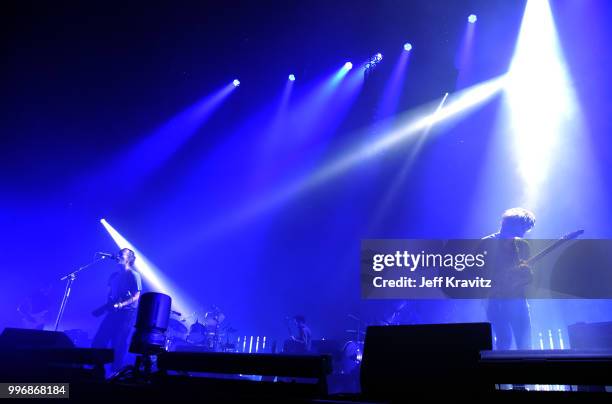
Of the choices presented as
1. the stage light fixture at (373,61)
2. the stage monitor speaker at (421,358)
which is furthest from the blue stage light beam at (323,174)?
the stage monitor speaker at (421,358)

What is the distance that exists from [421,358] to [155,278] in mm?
8809

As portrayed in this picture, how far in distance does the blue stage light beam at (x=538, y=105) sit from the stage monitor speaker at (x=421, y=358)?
746cm

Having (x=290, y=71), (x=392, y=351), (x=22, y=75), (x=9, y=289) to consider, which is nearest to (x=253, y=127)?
(x=290, y=71)

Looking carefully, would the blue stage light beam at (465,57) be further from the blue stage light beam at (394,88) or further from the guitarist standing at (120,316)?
the guitarist standing at (120,316)

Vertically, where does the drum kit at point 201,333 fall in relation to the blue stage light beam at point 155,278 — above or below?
below

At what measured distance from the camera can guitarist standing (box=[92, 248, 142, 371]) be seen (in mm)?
5195

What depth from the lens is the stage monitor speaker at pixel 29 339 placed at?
2365 mm

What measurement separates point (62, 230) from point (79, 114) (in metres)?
2.36

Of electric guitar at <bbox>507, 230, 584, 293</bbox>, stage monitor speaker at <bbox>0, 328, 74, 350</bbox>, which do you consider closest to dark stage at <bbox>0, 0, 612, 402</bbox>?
electric guitar at <bbox>507, 230, 584, 293</bbox>

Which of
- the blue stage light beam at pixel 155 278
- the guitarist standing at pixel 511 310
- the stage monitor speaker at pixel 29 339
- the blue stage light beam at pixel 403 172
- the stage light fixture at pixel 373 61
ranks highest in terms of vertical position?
the stage light fixture at pixel 373 61

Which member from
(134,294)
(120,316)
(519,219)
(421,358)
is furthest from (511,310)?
(120,316)

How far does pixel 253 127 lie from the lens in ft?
30.8

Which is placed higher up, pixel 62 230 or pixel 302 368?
pixel 62 230

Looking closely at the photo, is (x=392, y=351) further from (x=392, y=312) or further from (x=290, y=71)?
(x=290, y=71)
